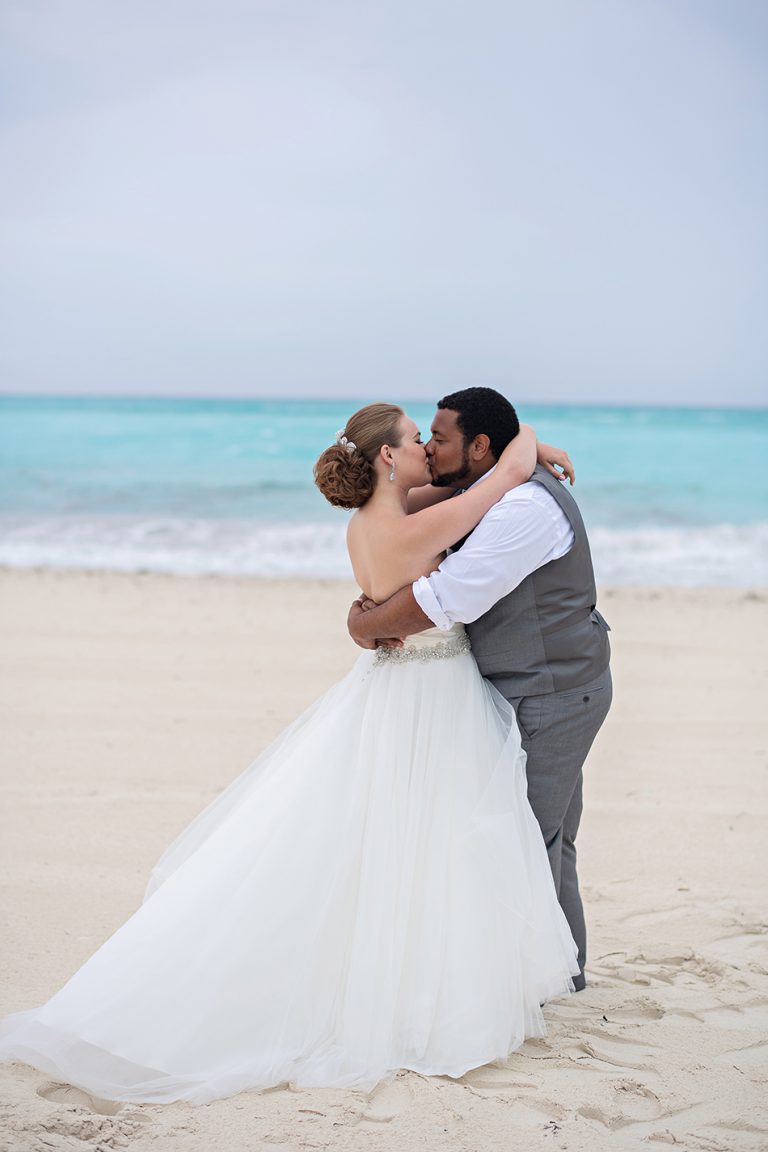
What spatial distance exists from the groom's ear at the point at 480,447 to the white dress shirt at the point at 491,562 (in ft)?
0.82

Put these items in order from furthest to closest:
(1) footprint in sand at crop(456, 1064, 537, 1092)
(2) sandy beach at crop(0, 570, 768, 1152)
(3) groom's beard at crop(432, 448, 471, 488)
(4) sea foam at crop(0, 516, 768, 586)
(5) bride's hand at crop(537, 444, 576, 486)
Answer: (4) sea foam at crop(0, 516, 768, 586)
(5) bride's hand at crop(537, 444, 576, 486)
(3) groom's beard at crop(432, 448, 471, 488)
(1) footprint in sand at crop(456, 1064, 537, 1092)
(2) sandy beach at crop(0, 570, 768, 1152)

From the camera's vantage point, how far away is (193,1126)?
2760mm

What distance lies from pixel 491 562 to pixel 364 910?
3.39 feet

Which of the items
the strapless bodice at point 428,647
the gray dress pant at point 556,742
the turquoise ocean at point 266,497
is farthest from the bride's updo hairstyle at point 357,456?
the turquoise ocean at point 266,497

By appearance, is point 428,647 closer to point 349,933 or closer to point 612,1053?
point 349,933

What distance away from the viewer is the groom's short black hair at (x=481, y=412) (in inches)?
136

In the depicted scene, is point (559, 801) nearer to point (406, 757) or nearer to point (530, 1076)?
point (406, 757)

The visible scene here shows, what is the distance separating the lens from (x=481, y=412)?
346 cm

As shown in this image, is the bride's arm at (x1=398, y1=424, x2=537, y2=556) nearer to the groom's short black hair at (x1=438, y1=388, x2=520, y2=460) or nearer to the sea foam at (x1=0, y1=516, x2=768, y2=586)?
the groom's short black hair at (x1=438, y1=388, x2=520, y2=460)

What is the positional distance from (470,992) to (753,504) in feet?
66.4

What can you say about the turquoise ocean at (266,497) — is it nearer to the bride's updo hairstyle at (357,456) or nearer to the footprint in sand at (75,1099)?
the bride's updo hairstyle at (357,456)

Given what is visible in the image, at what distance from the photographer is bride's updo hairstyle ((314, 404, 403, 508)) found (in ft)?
11.1

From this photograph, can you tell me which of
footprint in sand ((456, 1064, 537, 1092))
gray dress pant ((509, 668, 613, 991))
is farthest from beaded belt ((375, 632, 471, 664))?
footprint in sand ((456, 1064, 537, 1092))

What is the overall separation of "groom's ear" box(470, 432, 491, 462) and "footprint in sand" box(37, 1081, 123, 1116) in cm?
207
